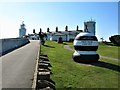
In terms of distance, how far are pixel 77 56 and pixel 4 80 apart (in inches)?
536

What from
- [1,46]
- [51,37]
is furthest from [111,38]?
[51,37]

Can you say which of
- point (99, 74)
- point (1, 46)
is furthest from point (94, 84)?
point (1, 46)

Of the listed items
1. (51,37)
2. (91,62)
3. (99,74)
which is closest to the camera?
(99,74)

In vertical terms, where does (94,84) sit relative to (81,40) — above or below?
below

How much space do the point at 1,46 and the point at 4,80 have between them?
20941 millimetres

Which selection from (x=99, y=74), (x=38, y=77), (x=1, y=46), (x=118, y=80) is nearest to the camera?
(x=38, y=77)

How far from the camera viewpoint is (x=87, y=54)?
2814 centimetres

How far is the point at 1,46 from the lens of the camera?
3638 cm

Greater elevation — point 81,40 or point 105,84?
point 81,40

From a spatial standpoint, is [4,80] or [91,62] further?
[91,62]

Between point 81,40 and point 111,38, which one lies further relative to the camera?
point 111,38

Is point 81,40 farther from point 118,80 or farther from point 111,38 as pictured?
point 111,38

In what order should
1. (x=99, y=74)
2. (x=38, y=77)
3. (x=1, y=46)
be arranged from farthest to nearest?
(x=1, y=46)
(x=99, y=74)
(x=38, y=77)

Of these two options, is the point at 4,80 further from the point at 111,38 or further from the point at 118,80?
the point at 111,38
